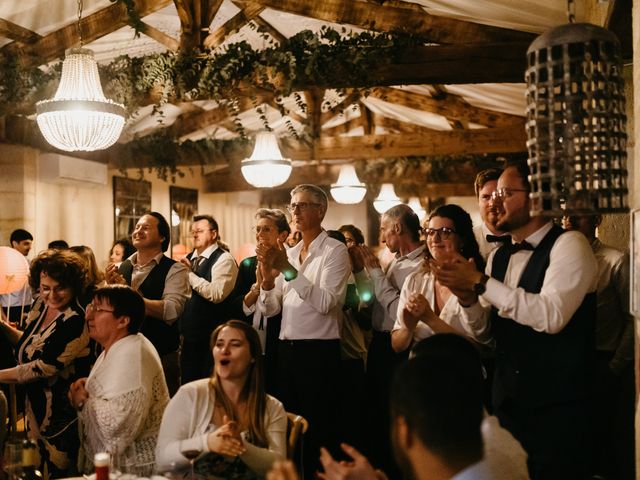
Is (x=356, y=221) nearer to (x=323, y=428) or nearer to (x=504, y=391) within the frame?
(x=323, y=428)

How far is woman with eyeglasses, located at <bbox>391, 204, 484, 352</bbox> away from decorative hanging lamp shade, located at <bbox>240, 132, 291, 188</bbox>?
351cm

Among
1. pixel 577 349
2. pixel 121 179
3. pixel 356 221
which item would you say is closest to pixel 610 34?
pixel 577 349

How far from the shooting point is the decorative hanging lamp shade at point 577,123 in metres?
1.83

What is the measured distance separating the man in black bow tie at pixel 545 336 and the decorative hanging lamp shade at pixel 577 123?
0.49 m

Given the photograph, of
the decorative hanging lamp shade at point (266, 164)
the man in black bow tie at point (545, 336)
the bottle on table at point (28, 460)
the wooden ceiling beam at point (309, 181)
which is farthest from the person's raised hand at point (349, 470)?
the wooden ceiling beam at point (309, 181)

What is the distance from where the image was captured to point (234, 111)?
5617mm

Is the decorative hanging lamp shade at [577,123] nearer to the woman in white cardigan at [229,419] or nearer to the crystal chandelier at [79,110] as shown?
the woman in white cardigan at [229,419]

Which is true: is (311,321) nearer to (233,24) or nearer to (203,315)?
(203,315)

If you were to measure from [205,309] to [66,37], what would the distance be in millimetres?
2635

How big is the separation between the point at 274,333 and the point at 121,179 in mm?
6397

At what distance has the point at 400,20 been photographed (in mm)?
5043

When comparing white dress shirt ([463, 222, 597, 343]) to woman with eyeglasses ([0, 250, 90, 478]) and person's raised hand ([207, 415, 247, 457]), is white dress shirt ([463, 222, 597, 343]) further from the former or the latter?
woman with eyeglasses ([0, 250, 90, 478])

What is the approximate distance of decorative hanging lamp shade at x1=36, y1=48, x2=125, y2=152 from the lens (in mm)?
4086

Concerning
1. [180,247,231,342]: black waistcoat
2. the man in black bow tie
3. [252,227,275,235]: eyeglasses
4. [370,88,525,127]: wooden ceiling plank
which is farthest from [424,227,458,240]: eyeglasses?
[370,88,525,127]: wooden ceiling plank
